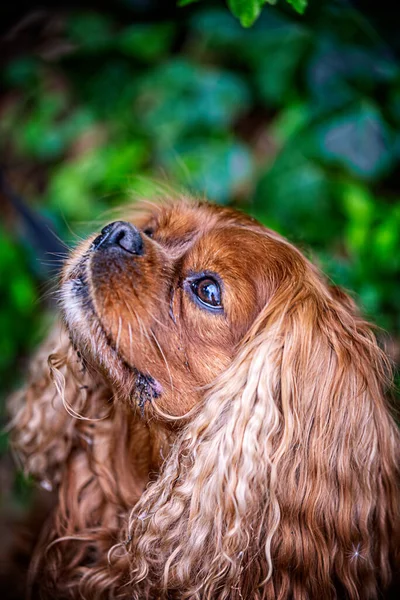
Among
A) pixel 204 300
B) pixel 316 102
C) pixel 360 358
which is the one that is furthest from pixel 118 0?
pixel 360 358

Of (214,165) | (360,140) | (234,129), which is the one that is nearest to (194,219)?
(360,140)

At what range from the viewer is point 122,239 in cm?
214

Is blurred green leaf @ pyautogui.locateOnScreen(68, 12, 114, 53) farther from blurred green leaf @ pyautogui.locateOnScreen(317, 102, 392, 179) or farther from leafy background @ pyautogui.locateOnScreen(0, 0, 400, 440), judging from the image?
blurred green leaf @ pyautogui.locateOnScreen(317, 102, 392, 179)

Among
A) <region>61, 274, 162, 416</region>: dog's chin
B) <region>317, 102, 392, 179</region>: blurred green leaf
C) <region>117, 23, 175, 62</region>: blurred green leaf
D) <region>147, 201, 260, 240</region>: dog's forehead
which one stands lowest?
<region>61, 274, 162, 416</region>: dog's chin

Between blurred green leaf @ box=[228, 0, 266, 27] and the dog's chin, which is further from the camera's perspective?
the dog's chin

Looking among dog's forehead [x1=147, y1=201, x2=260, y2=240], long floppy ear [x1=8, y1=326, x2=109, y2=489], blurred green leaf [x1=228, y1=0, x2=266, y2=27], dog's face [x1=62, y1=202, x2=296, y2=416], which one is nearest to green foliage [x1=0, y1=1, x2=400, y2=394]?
dog's forehead [x1=147, y1=201, x2=260, y2=240]

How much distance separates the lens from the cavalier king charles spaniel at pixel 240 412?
196 cm

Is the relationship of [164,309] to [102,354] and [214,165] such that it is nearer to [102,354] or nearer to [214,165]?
[102,354]

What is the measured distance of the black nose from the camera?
6.98ft

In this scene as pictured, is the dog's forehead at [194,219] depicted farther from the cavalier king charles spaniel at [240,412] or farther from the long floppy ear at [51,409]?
the long floppy ear at [51,409]

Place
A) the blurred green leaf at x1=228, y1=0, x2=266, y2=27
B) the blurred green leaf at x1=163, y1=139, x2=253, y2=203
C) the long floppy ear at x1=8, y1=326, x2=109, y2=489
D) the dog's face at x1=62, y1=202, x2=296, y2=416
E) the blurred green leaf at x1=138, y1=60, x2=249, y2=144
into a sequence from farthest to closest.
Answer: the blurred green leaf at x1=138, y1=60, x2=249, y2=144
the blurred green leaf at x1=163, y1=139, x2=253, y2=203
the long floppy ear at x1=8, y1=326, x2=109, y2=489
the dog's face at x1=62, y1=202, x2=296, y2=416
the blurred green leaf at x1=228, y1=0, x2=266, y2=27

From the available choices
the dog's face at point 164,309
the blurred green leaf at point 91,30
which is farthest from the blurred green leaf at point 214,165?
the dog's face at point 164,309

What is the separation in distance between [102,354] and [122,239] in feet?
1.32

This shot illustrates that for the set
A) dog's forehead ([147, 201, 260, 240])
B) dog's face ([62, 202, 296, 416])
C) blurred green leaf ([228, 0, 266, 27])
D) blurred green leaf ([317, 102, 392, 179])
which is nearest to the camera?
blurred green leaf ([228, 0, 266, 27])
